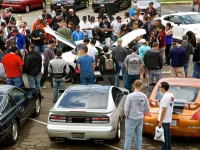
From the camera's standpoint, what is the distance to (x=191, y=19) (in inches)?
892

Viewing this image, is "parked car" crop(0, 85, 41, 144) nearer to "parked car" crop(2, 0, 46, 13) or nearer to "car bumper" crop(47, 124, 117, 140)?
"car bumper" crop(47, 124, 117, 140)

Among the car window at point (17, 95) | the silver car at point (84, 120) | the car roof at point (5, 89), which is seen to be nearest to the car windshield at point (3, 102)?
the car roof at point (5, 89)

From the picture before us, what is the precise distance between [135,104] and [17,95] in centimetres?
375

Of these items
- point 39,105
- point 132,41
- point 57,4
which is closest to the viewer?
point 39,105

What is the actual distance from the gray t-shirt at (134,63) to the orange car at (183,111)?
2339mm

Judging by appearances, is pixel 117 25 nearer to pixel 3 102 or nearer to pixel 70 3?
pixel 3 102

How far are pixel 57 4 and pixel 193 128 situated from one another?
23705 millimetres

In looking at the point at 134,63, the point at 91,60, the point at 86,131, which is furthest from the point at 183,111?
the point at 91,60

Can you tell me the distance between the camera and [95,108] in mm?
10320

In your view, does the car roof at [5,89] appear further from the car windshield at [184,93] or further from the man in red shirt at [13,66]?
the car windshield at [184,93]

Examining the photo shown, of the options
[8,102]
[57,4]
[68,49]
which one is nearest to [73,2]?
[57,4]

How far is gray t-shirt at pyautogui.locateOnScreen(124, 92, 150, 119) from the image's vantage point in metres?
9.16

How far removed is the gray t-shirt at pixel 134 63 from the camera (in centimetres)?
1355

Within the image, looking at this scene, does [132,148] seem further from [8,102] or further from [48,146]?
[8,102]
